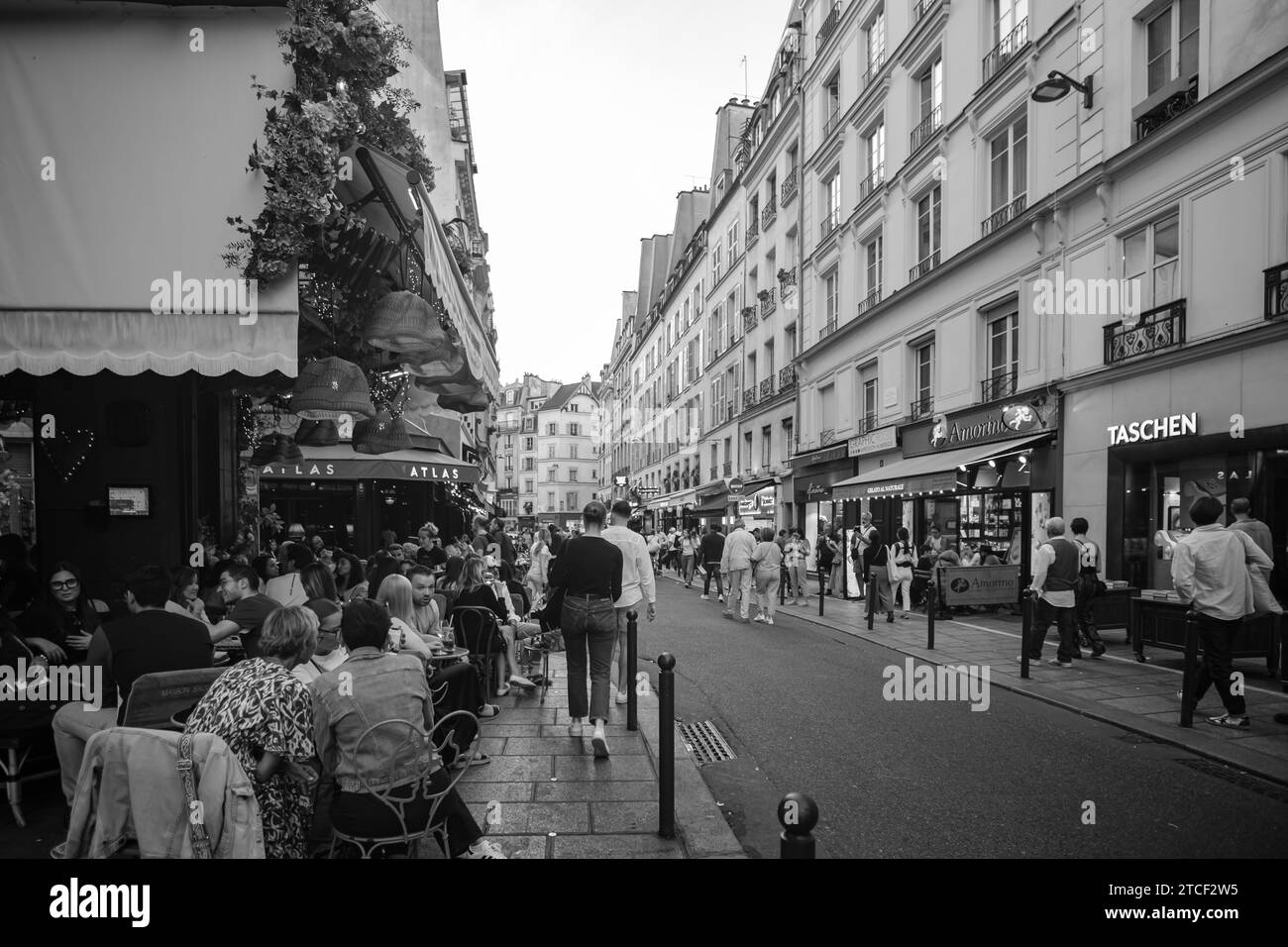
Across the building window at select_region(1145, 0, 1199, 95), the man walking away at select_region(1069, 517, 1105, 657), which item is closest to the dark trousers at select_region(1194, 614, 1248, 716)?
the man walking away at select_region(1069, 517, 1105, 657)

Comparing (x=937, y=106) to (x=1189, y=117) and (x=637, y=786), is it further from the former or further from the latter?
(x=637, y=786)

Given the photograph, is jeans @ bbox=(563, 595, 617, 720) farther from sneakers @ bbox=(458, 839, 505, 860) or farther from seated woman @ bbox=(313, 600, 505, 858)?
seated woman @ bbox=(313, 600, 505, 858)

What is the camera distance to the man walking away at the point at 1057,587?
8820 mm

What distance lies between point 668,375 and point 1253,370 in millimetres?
40866

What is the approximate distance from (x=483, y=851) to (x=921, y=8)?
67.9ft

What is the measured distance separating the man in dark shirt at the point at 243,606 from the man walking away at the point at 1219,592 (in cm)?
719

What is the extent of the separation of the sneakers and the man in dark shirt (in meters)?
2.06

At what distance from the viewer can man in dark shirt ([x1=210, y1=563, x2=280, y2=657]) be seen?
17.3ft

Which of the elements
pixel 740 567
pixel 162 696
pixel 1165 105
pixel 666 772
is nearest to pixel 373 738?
pixel 162 696

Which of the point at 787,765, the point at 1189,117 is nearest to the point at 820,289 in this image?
the point at 1189,117

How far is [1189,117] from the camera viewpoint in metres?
10.6

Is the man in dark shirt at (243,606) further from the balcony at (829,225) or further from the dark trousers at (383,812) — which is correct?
the balcony at (829,225)

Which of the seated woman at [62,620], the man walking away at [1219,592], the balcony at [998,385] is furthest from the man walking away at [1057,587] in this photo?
the seated woman at [62,620]
